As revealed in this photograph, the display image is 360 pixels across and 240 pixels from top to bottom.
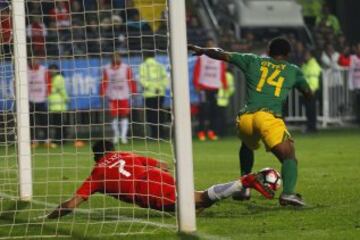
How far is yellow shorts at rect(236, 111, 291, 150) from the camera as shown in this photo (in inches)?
439

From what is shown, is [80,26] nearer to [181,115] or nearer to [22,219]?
[22,219]

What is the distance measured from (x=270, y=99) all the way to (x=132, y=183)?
1.97m

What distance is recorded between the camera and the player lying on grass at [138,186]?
10.3 m

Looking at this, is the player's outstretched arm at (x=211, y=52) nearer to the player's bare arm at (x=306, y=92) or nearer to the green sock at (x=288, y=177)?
the player's bare arm at (x=306, y=92)

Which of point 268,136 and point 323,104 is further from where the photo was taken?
point 323,104

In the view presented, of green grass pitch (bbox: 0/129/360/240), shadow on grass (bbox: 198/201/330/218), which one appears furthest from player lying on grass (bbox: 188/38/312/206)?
green grass pitch (bbox: 0/129/360/240)

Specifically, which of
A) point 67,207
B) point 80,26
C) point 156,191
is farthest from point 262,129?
point 80,26

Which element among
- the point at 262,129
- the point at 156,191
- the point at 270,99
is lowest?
the point at 156,191

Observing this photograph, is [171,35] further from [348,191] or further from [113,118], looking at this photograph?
[113,118]

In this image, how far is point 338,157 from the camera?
18547 millimetres

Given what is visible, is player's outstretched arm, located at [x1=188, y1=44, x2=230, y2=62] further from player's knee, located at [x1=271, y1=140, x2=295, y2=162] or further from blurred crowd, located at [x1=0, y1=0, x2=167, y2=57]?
blurred crowd, located at [x1=0, y1=0, x2=167, y2=57]

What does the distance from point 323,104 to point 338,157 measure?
1035cm

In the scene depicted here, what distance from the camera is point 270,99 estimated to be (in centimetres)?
1140

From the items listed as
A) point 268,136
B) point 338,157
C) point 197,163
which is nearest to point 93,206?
point 268,136
